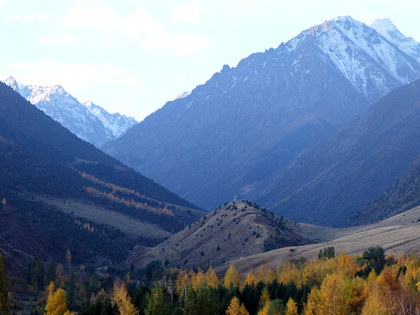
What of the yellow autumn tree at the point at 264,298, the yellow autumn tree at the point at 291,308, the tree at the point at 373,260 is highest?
the tree at the point at 373,260

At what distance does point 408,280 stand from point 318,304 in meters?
18.4

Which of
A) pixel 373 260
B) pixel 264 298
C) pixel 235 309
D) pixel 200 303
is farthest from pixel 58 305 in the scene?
pixel 373 260

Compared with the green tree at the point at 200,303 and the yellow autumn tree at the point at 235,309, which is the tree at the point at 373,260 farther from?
the green tree at the point at 200,303

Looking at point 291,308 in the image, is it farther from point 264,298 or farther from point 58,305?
point 58,305

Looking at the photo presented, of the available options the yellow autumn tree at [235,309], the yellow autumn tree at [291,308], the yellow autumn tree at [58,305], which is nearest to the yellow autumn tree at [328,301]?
the yellow autumn tree at [291,308]

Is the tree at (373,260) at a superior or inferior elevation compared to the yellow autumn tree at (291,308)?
superior

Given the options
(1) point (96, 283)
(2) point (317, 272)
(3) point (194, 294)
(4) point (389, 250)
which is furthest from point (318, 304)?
(1) point (96, 283)

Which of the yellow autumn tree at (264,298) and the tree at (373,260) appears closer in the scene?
the yellow autumn tree at (264,298)

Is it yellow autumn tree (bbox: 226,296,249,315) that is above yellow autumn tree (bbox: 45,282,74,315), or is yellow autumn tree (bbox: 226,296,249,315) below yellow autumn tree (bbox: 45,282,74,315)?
below

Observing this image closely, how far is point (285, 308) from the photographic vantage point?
99.1 m

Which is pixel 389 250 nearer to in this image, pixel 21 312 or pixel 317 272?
pixel 317 272

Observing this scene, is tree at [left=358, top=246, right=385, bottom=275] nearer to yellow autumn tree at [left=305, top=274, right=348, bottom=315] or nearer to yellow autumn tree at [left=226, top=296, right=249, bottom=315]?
yellow autumn tree at [left=305, top=274, right=348, bottom=315]

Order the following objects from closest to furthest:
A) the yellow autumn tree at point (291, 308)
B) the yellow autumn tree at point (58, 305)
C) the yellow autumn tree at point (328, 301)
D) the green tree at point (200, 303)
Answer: the yellow autumn tree at point (328, 301)
the green tree at point (200, 303)
the yellow autumn tree at point (291, 308)
the yellow autumn tree at point (58, 305)

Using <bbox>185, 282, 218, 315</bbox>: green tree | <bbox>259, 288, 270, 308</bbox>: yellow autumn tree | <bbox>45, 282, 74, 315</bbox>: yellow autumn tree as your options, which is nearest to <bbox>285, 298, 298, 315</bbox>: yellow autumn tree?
<bbox>259, 288, 270, 308</bbox>: yellow autumn tree
